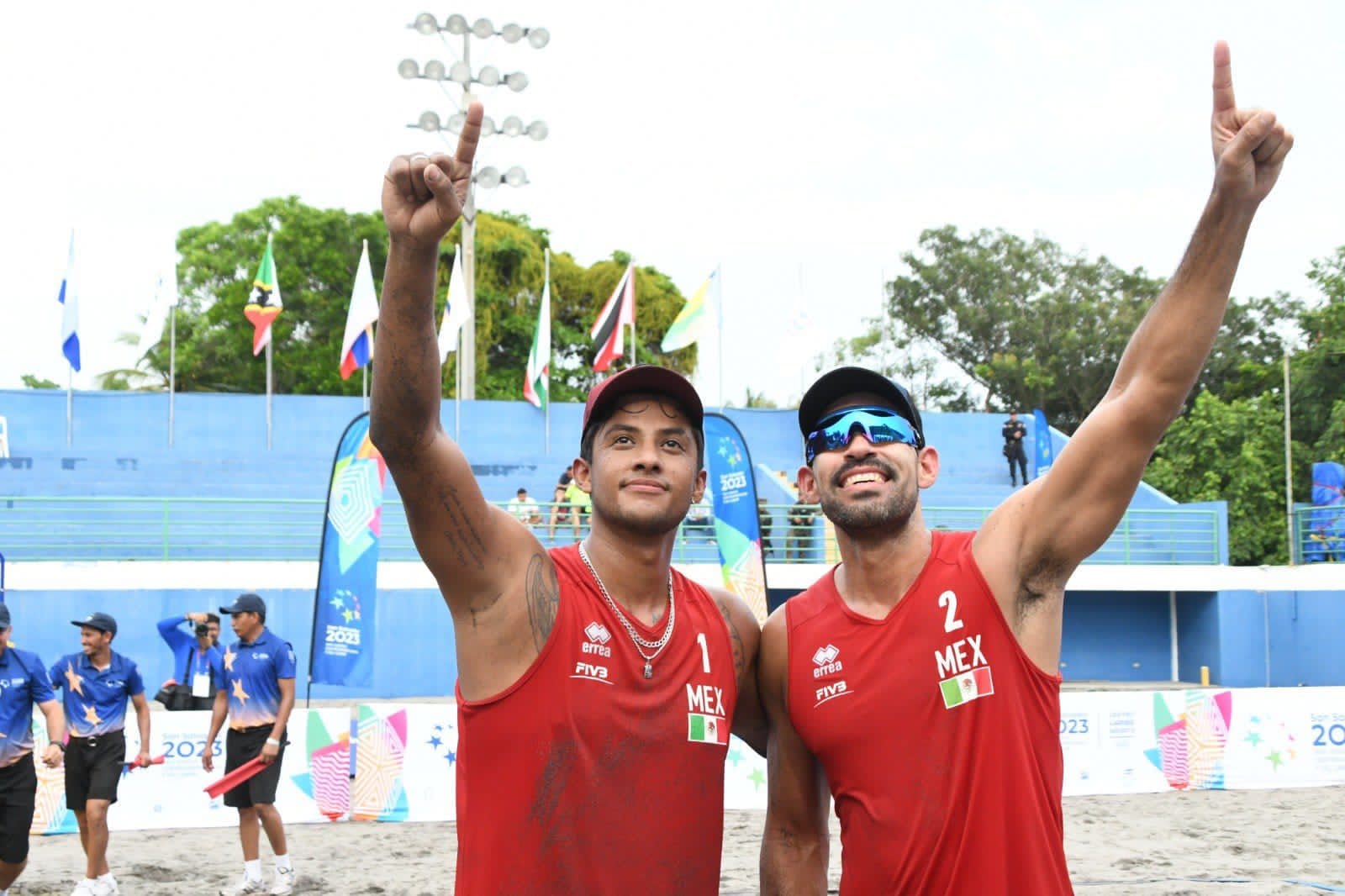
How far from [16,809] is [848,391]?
694 cm

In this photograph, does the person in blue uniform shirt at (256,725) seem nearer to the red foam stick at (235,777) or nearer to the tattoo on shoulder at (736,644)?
the red foam stick at (235,777)

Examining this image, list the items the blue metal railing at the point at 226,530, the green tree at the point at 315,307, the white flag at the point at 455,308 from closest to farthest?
1. the blue metal railing at the point at 226,530
2. the white flag at the point at 455,308
3. the green tree at the point at 315,307

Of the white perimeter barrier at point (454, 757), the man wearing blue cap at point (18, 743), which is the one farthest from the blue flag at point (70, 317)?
the man wearing blue cap at point (18, 743)

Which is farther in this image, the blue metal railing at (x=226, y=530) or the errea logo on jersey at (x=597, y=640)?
the blue metal railing at (x=226, y=530)

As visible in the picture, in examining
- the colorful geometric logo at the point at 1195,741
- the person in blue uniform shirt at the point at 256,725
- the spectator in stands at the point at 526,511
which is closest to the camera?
the person in blue uniform shirt at the point at 256,725

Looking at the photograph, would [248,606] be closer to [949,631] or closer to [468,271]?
[949,631]

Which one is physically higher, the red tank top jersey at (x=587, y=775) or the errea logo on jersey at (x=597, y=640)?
the errea logo on jersey at (x=597, y=640)

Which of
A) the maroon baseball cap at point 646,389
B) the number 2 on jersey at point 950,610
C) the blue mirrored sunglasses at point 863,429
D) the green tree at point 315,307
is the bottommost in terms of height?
the number 2 on jersey at point 950,610

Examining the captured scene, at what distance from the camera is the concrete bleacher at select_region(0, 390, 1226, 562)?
71.9ft

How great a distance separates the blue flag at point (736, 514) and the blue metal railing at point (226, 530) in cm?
615

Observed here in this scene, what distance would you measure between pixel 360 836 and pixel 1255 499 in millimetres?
24625

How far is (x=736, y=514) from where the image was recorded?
1183cm

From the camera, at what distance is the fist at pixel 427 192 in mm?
2373

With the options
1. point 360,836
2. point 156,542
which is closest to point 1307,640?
point 360,836
